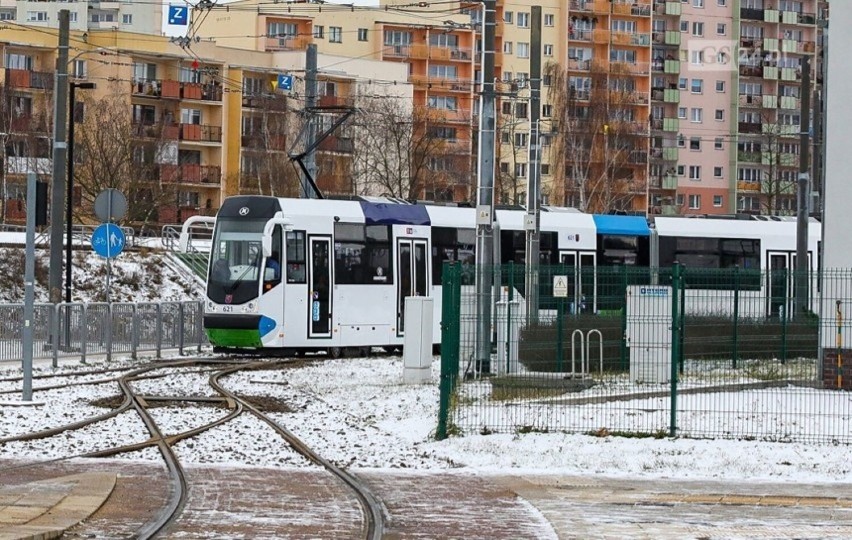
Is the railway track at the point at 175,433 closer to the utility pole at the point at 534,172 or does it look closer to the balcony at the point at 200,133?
the utility pole at the point at 534,172

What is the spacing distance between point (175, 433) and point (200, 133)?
73785 millimetres

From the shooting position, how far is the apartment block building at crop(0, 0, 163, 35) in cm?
11894

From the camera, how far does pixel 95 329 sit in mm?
33531

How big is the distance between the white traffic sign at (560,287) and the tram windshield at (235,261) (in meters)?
12.3

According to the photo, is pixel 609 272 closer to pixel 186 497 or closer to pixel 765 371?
pixel 765 371

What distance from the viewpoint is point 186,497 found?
1455cm

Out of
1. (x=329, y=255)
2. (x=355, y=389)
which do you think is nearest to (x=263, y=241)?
(x=329, y=255)

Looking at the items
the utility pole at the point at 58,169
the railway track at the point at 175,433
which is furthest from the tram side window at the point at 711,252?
the utility pole at the point at 58,169

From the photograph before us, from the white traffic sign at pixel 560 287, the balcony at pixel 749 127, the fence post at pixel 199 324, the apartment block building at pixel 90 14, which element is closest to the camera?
the white traffic sign at pixel 560 287

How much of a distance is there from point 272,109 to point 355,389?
209 feet

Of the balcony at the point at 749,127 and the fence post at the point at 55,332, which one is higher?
the balcony at the point at 749,127

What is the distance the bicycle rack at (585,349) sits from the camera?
23625mm

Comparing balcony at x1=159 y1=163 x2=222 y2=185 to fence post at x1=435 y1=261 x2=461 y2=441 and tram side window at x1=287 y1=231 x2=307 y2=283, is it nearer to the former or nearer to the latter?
tram side window at x1=287 y1=231 x2=307 y2=283

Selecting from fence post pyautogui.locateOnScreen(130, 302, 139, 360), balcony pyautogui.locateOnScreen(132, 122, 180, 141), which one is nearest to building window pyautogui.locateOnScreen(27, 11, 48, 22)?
balcony pyautogui.locateOnScreen(132, 122, 180, 141)
